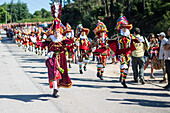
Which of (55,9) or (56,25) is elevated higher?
(55,9)

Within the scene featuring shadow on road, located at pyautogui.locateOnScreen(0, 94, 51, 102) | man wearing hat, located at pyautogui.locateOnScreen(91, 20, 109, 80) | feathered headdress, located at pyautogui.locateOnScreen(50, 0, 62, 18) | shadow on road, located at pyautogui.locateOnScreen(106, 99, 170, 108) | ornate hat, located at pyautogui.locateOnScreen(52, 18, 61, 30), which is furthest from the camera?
man wearing hat, located at pyautogui.locateOnScreen(91, 20, 109, 80)

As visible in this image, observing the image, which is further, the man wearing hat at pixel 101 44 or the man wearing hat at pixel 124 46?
the man wearing hat at pixel 101 44

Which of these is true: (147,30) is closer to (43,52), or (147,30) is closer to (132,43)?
(43,52)

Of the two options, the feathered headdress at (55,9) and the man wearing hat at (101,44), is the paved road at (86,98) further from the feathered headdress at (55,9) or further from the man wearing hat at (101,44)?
the feathered headdress at (55,9)

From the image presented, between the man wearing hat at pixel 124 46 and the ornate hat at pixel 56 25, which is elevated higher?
the ornate hat at pixel 56 25

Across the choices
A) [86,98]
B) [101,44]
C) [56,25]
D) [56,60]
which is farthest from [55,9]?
[86,98]

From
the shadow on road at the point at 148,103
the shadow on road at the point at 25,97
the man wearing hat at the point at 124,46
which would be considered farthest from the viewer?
the man wearing hat at the point at 124,46

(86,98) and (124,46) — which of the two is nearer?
(86,98)

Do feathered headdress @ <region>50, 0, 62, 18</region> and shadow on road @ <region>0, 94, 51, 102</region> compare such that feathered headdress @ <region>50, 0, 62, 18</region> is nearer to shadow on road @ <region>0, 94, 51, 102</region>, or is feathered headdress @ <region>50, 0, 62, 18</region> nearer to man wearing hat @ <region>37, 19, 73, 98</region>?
man wearing hat @ <region>37, 19, 73, 98</region>

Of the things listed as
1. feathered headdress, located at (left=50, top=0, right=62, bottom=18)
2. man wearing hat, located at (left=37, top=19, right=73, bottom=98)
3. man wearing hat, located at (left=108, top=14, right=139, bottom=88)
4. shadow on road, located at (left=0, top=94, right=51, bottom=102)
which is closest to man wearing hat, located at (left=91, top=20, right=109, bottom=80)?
man wearing hat, located at (left=108, top=14, right=139, bottom=88)

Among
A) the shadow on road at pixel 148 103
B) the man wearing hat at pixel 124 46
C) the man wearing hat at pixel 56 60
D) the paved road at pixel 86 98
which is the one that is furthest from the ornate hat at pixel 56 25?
the shadow on road at pixel 148 103

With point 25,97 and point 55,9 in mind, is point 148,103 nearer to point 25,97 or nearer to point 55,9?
point 25,97

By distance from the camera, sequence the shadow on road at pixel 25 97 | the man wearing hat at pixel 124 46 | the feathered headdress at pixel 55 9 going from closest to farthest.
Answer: the shadow on road at pixel 25 97 → the feathered headdress at pixel 55 9 → the man wearing hat at pixel 124 46

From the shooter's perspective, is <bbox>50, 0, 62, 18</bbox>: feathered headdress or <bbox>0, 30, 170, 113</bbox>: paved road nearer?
<bbox>0, 30, 170, 113</bbox>: paved road
